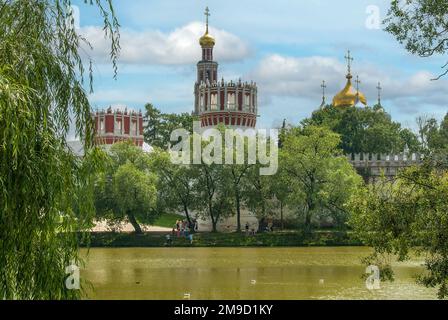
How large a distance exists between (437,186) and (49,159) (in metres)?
6.42

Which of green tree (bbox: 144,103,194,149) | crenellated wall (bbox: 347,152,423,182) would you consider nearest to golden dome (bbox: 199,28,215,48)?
green tree (bbox: 144,103,194,149)

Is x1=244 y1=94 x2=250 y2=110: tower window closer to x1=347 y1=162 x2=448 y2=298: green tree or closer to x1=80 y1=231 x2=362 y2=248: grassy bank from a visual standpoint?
x1=80 y1=231 x2=362 y2=248: grassy bank

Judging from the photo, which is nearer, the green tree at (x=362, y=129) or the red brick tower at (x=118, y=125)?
the green tree at (x=362, y=129)

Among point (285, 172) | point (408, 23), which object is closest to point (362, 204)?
point (408, 23)

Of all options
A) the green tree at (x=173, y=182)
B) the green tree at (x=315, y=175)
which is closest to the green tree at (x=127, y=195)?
the green tree at (x=173, y=182)

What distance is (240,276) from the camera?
70.4 feet

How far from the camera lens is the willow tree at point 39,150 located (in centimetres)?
711

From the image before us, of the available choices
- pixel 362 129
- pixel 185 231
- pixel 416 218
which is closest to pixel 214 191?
pixel 185 231

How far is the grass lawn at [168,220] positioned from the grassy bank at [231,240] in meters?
8.07

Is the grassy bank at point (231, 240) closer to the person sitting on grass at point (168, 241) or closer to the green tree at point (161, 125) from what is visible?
the person sitting on grass at point (168, 241)

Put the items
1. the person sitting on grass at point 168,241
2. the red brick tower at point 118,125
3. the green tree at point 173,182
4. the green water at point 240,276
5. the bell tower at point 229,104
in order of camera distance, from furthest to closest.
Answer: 1. the red brick tower at point 118,125
2. the bell tower at point 229,104
3. the green tree at point 173,182
4. the person sitting on grass at point 168,241
5. the green water at point 240,276

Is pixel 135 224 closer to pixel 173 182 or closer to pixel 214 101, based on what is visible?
pixel 173 182

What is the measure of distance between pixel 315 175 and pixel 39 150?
99.4 ft
